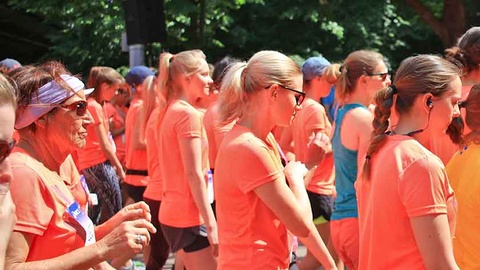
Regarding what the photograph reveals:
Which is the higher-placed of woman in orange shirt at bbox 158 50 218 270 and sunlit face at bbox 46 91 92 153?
sunlit face at bbox 46 91 92 153

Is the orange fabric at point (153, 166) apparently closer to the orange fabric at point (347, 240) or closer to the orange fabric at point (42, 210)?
the orange fabric at point (347, 240)

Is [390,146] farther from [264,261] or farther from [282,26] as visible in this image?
[282,26]

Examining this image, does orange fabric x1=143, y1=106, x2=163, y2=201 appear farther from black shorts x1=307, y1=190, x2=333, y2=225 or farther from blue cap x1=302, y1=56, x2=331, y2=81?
blue cap x1=302, y1=56, x2=331, y2=81

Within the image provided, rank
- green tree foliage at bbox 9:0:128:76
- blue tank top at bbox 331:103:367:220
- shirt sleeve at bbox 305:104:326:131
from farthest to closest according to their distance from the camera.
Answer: green tree foliage at bbox 9:0:128:76
shirt sleeve at bbox 305:104:326:131
blue tank top at bbox 331:103:367:220

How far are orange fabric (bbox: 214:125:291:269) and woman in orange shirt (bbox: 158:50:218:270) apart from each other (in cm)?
135

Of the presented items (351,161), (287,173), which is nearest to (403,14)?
(351,161)

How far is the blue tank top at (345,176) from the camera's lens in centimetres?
498

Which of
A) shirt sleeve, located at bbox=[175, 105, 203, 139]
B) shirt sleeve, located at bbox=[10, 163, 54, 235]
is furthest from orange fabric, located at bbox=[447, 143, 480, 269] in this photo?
shirt sleeve, located at bbox=[175, 105, 203, 139]

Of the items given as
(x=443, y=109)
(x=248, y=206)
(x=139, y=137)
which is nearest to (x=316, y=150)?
(x=248, y=206)

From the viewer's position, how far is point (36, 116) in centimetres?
307

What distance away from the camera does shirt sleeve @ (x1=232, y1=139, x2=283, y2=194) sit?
11.3 feet

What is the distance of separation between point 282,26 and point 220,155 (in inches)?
645

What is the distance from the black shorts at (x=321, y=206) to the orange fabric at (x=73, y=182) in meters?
2.93

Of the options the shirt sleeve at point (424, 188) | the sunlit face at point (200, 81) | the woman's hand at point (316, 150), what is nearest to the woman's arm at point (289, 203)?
the shirt sleeve at point (424, 188)
